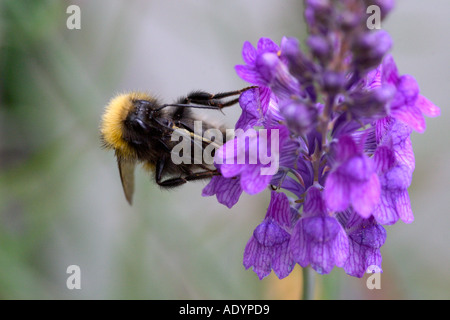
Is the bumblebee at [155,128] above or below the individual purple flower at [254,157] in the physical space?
above

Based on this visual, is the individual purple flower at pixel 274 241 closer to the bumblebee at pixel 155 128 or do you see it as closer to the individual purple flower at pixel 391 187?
the individual purple flower at pixel 391 187

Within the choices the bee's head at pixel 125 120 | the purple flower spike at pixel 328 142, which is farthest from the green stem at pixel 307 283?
the bee's head at pixel 125 120

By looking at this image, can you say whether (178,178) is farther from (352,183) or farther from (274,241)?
(352,183)

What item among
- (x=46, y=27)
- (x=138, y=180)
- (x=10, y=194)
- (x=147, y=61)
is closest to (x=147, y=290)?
(x=138, y=180)

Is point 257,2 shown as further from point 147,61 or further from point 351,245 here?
point 351,245

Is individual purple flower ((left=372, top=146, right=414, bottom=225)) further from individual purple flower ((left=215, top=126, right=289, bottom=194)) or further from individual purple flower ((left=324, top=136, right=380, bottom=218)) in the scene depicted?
individual purple flower ((left=215, top=126, right=289, bottom=194))

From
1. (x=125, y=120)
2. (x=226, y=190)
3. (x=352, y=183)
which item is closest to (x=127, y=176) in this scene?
(x=125, y=120)
